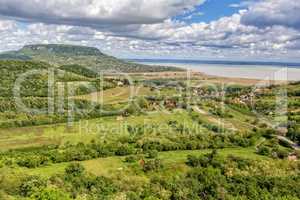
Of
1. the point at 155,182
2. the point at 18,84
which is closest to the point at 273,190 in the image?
the point at 155,182

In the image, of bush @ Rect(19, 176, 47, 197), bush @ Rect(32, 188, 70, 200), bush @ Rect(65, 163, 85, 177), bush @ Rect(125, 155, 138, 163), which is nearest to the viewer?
bush @ Rect(32, 188, 70, 200)

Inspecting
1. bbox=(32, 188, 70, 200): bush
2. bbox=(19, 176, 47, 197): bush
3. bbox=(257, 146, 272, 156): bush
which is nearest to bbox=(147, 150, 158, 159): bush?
bbox=(257, 146, 272, 156): bush

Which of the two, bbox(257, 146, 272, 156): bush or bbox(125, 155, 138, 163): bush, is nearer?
bbox(125, 155, 138, 163): bush

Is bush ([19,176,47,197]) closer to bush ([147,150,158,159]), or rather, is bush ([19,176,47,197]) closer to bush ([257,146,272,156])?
bush ([147,150,158,159])

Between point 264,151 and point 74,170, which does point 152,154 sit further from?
point 264,151

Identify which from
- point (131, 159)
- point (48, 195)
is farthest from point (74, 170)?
point (48, 195)

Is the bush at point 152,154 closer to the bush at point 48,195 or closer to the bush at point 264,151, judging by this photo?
the bush at point 264,151

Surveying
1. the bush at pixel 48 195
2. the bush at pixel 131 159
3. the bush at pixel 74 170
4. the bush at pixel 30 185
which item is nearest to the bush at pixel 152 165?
the bush at pixel 131 159

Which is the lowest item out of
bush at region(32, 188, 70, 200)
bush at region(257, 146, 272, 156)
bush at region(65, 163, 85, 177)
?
bush at region(257, 146, 272, 156)

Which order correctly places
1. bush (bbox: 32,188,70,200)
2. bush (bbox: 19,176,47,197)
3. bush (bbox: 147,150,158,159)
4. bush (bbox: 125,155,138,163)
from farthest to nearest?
bush (bbox: 147,150,158,159)
bush (bbox: 125,155,138,163)
bush (bbox: 19,176,47,197)
bush (bbox: 32,188,70,200)

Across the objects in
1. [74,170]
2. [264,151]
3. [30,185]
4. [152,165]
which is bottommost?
[264,151]

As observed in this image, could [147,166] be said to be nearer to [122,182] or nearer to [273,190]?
[122,182]
